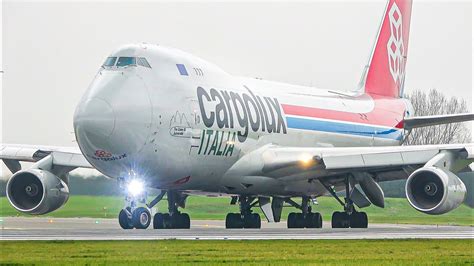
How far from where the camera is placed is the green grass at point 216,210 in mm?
48500

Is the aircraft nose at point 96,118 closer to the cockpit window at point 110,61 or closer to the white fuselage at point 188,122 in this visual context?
the white fuselage at point 188,122

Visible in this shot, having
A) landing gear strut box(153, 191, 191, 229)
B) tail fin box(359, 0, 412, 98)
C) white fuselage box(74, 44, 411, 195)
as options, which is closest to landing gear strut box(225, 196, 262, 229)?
white fuselage box(74, 44, 411, 195)

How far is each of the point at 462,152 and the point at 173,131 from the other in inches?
323

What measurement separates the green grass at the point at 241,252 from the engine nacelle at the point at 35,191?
11.0m

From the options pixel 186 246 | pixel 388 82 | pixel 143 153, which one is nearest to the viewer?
pixel 186 246

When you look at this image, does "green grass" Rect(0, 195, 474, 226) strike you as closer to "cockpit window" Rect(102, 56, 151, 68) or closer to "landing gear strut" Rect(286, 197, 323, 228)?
"landing gear strut" Rect(286, 197, 323, 228)

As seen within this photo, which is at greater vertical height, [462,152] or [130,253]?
[462,152]

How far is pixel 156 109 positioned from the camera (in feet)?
110

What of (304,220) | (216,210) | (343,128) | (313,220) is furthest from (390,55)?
(304,220)

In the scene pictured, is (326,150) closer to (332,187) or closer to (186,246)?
(332,187)

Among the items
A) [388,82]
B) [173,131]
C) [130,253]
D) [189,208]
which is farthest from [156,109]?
[189,208]

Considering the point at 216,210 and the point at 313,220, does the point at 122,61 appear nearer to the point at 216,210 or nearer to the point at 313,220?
the point at 313,220

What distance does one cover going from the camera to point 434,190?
1326 inches

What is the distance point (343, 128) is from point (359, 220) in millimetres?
5532
